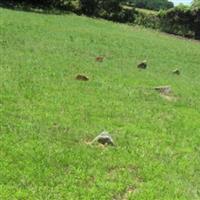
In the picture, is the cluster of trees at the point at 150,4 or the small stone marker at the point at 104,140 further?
the cluster of trees at the point at 150,4

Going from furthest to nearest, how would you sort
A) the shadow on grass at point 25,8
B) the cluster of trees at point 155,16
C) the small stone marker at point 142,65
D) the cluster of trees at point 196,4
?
the cluster of trees at point 196,4, the cluster of trees at point 155,16, the shadow on grass at point 25,8, the small stone marker at point 142,65

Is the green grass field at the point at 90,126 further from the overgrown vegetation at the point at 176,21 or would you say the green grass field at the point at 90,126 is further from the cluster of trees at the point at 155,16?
the overgrown vegetation at the point at 176,21

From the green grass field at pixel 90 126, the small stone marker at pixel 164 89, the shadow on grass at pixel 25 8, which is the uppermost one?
the green grass field at pixel 90 126

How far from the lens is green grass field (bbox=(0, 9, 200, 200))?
10.2 m

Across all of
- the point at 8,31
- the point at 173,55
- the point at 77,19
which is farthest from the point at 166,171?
the point at 77,19

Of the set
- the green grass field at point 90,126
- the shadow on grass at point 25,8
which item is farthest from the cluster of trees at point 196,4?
the green grass field at point 90,126

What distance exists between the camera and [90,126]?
1335cm

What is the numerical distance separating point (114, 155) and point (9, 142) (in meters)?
2.08

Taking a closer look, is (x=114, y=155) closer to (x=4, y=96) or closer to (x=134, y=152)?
(x=134, y=152)

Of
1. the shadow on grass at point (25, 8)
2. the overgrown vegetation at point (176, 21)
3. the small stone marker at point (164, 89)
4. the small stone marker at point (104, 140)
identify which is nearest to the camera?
the small stone marker at point (104, 140)

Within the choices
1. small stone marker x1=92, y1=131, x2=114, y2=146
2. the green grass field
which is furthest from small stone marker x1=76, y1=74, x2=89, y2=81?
small stone marker x1=92, y1=131, x2=114, y2=146

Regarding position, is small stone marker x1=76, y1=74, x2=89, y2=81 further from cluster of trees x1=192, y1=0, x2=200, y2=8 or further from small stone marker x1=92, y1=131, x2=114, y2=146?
cluster of trees x1=192, y1=0, x2=200, y2=8

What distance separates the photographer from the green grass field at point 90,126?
10.2 metres

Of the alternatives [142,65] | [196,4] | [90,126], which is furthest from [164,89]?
[196,4]
